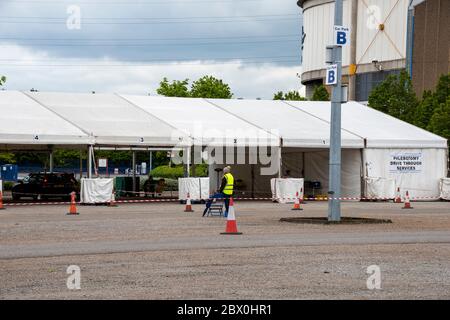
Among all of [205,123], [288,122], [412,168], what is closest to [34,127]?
[205,123]

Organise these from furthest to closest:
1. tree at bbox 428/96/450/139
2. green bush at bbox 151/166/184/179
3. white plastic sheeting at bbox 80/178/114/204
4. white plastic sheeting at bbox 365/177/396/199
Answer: green bush at bbox 151/166/184/179, tree at bbox 428/96/450/139, white plastic sheeting at bbox 365/177/396/199, white plastic sheeting at bbox 80/178/114/204

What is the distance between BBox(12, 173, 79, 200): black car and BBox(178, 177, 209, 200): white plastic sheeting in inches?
253

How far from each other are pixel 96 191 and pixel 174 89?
49.4 m

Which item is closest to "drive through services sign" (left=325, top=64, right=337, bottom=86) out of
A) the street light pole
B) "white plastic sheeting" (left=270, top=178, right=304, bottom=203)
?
the street light pole

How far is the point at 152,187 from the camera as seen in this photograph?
4784 centimetres

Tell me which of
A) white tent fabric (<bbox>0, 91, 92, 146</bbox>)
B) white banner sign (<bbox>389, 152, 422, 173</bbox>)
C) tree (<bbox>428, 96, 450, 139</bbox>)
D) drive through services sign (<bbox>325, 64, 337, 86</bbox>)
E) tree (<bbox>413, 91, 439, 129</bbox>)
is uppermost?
tree (<bbox>413, 91, 439, 129</bbox>)

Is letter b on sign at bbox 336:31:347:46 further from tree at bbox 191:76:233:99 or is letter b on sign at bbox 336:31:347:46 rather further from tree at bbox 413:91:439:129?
tree at bbox 191:76:233:99

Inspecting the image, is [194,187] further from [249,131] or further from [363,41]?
[363,41]

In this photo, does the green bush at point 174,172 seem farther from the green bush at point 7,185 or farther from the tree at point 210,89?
the green bush at point 7,185

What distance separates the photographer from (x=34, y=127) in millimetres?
34188

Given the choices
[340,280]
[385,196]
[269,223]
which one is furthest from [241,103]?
[340,280]

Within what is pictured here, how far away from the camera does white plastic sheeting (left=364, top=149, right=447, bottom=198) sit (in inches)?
1626
